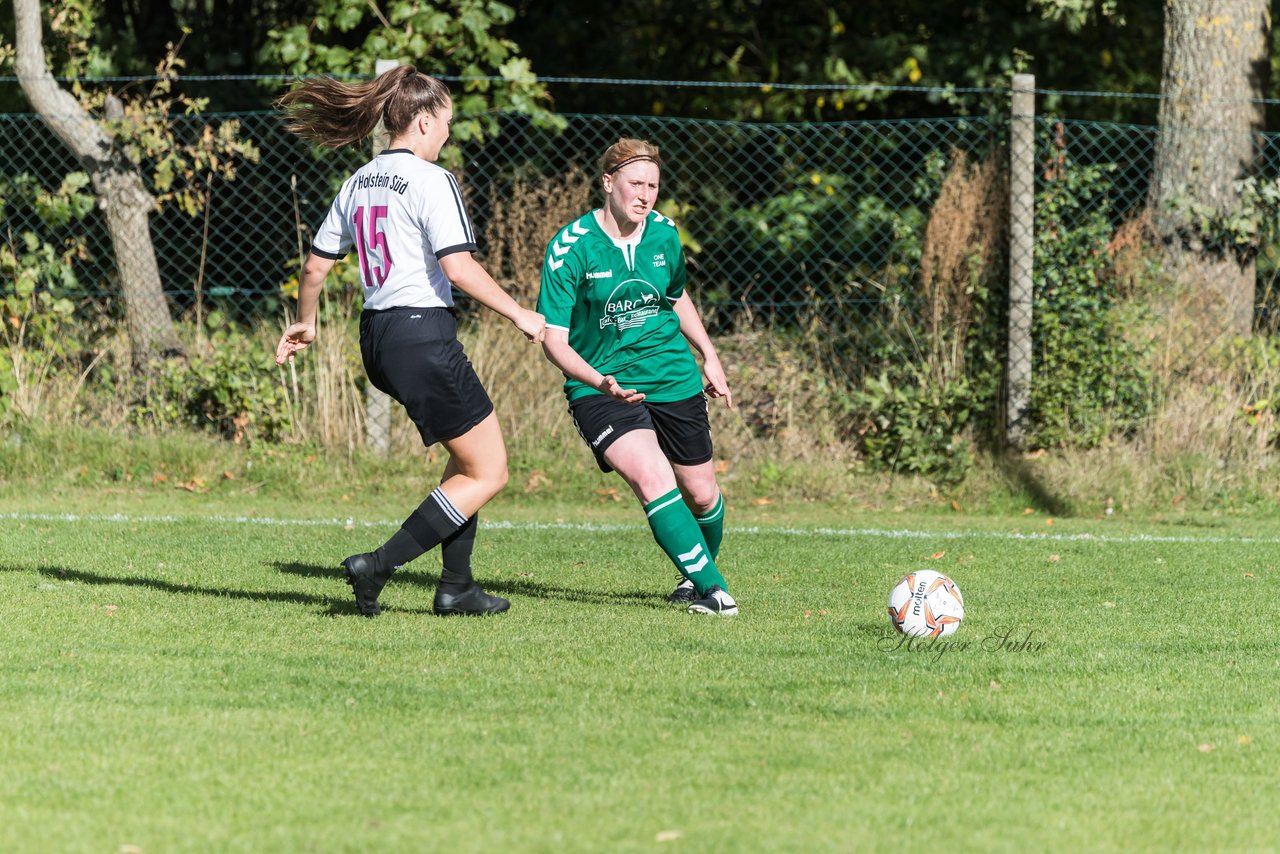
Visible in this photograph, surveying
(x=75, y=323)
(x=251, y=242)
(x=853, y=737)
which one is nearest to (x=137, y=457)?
(x=75, y=323)

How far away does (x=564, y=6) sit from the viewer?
1555 cm

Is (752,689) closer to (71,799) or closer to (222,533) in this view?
(71,799)

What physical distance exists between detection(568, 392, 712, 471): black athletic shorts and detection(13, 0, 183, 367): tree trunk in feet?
19.4

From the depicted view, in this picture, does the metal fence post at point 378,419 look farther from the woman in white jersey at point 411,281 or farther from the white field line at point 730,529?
the woman in white jersey at point 411,281

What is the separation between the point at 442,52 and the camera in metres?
12.3

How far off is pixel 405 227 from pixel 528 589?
1856 mm

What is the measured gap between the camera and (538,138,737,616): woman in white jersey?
5.96 meters

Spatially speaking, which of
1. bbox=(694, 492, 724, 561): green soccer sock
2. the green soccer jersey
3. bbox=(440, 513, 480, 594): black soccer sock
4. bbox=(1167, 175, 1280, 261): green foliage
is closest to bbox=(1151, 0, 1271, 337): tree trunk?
bbox=(1167, 175, 1280, 261): green foliage

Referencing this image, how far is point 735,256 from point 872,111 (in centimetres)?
262

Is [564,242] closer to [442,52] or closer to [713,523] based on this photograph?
[713,523]

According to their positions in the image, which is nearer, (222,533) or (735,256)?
(222,533)

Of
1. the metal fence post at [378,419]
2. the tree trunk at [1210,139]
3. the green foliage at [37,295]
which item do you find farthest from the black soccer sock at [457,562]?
the tree trunk at [1210,139]

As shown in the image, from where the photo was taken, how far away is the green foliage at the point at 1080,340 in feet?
33.0

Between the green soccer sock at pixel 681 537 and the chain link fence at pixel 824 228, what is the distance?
15.1 feet
